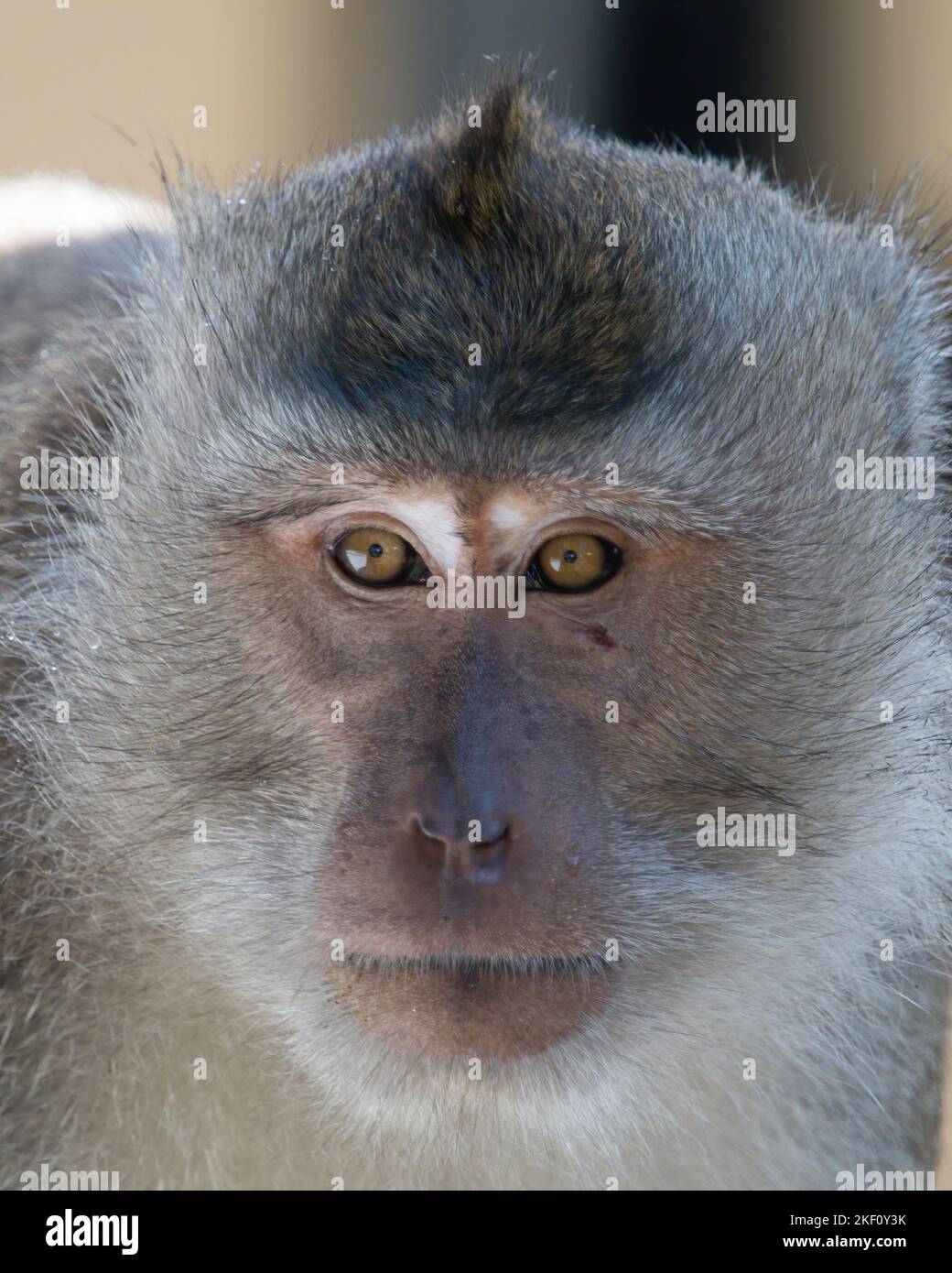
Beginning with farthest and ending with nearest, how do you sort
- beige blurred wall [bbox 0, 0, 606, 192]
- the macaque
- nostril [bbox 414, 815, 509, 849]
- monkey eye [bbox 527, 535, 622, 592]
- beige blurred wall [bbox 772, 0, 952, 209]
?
beige blurred wall [bbox 0, 0, 606, 192], beige blurred wall [bbox 772, 0, 952, 209], monkey eye [bbox 527, 535, 622, 592], the macaque, nostril [bbox 414, 815, 509, 849]

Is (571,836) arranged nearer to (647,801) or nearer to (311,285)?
(647,801)

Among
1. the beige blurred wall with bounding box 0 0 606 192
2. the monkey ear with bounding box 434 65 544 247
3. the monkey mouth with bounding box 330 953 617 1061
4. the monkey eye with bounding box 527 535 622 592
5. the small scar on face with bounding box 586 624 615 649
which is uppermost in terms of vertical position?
the beige blurred wall with bounding box 0 0 606 192

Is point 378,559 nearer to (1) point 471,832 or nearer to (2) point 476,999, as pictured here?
(1) point 471,832

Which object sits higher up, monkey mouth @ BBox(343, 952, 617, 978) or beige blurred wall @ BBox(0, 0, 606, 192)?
beige blurred wall @ BBox(0, 0, 606, 192)

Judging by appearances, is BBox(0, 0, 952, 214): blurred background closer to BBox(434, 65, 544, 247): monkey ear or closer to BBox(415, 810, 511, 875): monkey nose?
BBox(434, 65, 544, 247): monkey ear

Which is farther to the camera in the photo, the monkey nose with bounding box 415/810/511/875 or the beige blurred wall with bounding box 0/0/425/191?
the beige blurred wall with bounding box 0/0/425/191

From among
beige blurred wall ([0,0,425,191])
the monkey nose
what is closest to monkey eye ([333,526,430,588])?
the monkey nose

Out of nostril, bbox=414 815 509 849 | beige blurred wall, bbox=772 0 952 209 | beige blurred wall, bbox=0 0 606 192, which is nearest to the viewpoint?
nostril, bbox=414 815 509 849

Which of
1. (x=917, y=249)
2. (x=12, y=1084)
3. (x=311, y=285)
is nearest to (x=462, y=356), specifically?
(x=311, y=285)
